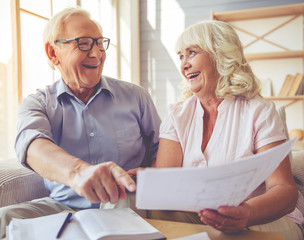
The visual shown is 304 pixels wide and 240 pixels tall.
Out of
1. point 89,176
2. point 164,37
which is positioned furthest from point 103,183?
point 164,37

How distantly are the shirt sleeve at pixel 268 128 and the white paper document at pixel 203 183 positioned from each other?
0.43 m

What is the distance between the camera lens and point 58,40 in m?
1.49

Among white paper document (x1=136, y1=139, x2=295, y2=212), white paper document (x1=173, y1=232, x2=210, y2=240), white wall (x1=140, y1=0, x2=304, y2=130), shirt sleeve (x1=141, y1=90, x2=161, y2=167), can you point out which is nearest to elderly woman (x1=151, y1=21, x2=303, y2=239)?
shirt sleeve (x1=141, y1=90, x2=161, y2=167)

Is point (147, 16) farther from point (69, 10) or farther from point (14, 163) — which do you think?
point (14, 163)

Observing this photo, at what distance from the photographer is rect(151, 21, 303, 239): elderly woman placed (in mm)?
1184

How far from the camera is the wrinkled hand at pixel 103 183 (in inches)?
32.4

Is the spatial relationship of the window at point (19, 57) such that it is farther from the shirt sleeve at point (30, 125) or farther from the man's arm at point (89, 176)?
the man's arm at point (89, 176)

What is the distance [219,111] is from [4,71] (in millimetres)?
1776

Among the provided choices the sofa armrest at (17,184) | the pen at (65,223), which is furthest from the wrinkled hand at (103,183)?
the sofa armrest at (17,184)

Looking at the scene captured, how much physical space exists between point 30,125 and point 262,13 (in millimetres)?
3234

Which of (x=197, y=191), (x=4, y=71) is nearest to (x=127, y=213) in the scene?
(x=197, y=191)

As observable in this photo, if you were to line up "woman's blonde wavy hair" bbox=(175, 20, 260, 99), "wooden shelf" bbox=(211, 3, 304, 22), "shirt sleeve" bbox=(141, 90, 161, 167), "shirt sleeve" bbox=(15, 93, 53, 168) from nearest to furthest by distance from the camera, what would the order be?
"shirt sleeve" bbox=(15, 93, 53, 168) < "woman's blonde wavy hair" bbox=(175, 20, 260, 99) < "shirt sleeve" bbox=(141, 90, 161, 167) < "wooden shelf" bbox=(211, 3, 304, 22)

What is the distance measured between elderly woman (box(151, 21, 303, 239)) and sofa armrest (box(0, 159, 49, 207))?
658mm

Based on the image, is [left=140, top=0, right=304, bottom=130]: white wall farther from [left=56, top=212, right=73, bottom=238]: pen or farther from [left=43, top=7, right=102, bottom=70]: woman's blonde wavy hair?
[left=56, top=212, right=73, bottom=238]: pen
